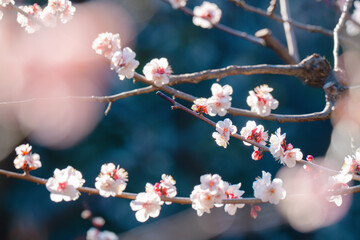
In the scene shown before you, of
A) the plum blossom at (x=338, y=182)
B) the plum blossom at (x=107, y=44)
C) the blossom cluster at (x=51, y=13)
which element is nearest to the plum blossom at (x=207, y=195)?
the plum blossom at (x=338, y=182)

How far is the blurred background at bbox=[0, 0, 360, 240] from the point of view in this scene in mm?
4391

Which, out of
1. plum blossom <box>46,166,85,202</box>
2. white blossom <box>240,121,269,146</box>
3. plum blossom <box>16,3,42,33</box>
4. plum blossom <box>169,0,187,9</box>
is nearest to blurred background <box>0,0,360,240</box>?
plum blossom <box>169,0,187,9</box>

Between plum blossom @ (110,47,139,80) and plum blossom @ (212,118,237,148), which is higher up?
plum blossom @ (212,118,237,148)

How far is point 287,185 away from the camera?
4.75 m

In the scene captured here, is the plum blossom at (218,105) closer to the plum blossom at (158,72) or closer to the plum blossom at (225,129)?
the plum blossom at (225,129)

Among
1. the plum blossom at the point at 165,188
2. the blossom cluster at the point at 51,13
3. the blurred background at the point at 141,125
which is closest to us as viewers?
the plum blossom at the point at 165,188

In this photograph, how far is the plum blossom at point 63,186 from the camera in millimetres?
1148

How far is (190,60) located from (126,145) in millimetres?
1579

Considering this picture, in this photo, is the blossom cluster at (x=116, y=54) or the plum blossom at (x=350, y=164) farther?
the blossom cluster at (x=116, y=54)

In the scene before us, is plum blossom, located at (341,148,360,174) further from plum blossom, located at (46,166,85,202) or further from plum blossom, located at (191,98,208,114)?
plum blossom, located at (46,166,85,202)

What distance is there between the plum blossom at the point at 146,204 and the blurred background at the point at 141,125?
3113 millimetres

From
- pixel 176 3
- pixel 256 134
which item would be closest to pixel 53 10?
pixel 176 3

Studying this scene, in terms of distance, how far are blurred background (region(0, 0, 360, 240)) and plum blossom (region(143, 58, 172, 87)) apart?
312 cm

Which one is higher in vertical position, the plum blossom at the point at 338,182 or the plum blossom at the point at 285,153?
the plum blossom at the point at 338,182
